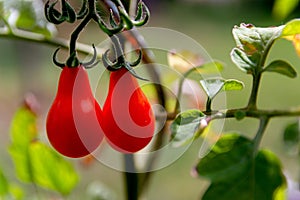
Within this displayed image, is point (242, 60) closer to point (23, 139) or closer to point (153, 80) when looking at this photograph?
point (153, 80)

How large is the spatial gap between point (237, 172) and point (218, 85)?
0.10 m

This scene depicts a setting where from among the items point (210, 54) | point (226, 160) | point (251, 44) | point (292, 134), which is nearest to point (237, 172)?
point (226, 160)

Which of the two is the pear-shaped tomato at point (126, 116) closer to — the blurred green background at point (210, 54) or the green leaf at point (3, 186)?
the green leaf at point (3, 186)

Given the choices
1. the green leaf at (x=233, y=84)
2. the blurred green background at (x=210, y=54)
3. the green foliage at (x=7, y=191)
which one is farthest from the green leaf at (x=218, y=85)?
the blurred green background at (x=210, y=54)

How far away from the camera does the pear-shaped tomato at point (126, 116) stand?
0.47 metres

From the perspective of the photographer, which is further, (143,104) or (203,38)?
(203,38)

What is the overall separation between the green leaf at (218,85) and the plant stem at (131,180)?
15 cm

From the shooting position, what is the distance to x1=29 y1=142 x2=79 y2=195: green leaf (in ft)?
2.52

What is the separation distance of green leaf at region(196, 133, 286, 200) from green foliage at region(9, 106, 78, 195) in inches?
9.7

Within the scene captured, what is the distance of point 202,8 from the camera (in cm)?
647

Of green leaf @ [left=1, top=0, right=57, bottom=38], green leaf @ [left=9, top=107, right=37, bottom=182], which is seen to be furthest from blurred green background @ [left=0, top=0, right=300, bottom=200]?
green leaf @ [left=1, top=0, right=57, bottom=38]

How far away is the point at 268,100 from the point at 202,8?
2575 mm

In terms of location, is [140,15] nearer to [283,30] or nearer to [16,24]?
[283,30]

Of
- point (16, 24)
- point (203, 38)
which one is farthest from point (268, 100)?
point (16, 24)
